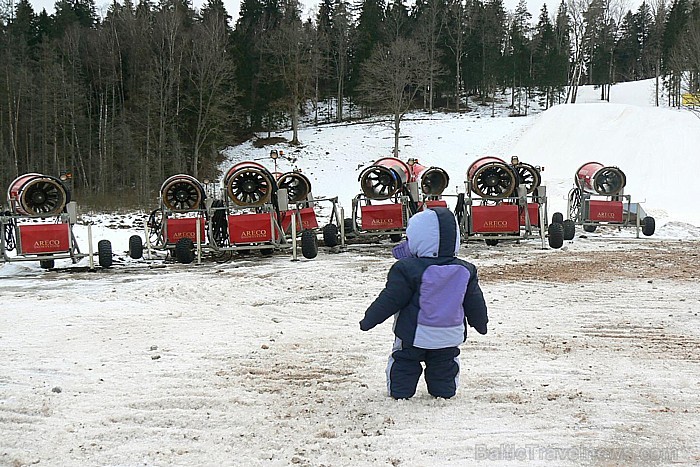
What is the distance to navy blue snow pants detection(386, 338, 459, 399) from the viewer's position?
5195 mm

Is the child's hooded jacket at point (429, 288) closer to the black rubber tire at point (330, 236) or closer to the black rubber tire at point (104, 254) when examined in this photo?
the black rubber tire at point (104, 254)

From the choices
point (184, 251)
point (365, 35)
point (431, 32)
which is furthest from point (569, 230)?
point (365, 35)

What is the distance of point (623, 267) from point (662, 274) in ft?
3.22

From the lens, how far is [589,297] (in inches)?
391

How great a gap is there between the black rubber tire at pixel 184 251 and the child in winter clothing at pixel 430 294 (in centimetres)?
1038

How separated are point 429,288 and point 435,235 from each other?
0.41m

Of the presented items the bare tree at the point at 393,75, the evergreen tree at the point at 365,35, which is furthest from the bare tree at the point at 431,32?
the bare tree at the point at 393,75

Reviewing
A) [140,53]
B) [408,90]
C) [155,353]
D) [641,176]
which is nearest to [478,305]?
[155,353]

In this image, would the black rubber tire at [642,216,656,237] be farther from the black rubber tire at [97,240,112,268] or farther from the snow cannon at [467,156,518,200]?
the black rubber tire at [97,240,112,268]

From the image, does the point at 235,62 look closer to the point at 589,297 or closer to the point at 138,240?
the point at 138,240

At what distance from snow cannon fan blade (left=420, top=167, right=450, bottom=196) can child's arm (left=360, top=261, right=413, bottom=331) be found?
13987 millimetres

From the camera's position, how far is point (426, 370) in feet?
17.4

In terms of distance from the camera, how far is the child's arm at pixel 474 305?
5.15m

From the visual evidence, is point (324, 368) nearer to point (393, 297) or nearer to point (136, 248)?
point (393, 297)
